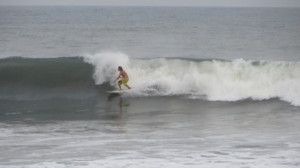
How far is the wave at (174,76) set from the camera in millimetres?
21375

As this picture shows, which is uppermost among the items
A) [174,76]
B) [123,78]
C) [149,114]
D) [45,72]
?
[45,72]

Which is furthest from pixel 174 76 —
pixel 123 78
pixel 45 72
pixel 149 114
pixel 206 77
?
pixel 149 114

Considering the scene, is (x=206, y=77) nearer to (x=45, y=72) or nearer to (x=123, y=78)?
(x=123, y=78)

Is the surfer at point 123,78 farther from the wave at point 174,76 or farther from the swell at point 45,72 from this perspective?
the swell at point 45,72

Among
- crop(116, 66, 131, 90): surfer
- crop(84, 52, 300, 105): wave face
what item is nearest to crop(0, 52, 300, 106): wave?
crop(84, 52, 300, 105): wave face

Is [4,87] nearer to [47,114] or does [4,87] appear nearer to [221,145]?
[47,114]

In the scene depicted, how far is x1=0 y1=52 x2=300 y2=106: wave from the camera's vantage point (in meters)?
21.4

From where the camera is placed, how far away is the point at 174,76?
2286 cm

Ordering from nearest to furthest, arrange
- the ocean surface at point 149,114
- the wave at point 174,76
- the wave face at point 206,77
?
the ocean surface at point 149,114, the wave face at point 206,77, the wave at point 174,76

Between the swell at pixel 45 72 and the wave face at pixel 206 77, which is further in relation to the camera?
the swell at pixel 45 72

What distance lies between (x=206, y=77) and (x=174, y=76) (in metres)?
1.17

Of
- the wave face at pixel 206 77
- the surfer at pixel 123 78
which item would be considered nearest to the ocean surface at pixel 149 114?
the wave face at pixel 206 77

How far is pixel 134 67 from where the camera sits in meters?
23.8

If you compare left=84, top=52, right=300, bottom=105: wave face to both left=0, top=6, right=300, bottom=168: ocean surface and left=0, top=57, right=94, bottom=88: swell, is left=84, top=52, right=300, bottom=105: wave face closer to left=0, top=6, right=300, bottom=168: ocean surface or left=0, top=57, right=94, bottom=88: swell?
left=0, top=6, right=300, bottom=168: ocean surface
